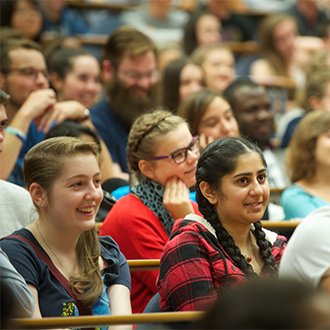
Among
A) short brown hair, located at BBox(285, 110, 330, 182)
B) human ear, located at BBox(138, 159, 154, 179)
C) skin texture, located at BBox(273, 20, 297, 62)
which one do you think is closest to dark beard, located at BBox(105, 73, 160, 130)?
short brown hair, located at BBox(285, 110, 330, 182)

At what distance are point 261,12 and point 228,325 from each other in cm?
625

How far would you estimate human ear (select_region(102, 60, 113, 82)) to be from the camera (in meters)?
3.85

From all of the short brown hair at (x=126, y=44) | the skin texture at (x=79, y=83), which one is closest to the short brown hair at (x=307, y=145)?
the short brown hair at (x=126, y=44)

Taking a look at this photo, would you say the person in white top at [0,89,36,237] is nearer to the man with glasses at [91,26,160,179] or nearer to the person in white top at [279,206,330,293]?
the person in white top at [279,206,330,293]

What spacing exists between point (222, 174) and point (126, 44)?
1976mm

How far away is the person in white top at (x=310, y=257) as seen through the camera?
5.16ft

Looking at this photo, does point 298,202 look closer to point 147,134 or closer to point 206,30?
point 147,134

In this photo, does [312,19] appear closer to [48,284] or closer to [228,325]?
[48,284]

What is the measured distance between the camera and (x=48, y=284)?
6.04ft

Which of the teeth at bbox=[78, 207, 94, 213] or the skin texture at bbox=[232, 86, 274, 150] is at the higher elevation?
the skin texture at bbox=[232, 86, 274, 150]

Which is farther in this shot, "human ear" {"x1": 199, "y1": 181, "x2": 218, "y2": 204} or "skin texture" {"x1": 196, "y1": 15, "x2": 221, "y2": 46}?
"skin texture" {"x1": 196, "y1": 15, "x2": 221, "y2": 46}

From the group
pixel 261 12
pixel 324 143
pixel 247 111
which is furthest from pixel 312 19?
pixel 324 143

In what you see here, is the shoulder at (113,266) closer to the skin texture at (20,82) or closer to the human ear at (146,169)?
the human ear at (146,169)

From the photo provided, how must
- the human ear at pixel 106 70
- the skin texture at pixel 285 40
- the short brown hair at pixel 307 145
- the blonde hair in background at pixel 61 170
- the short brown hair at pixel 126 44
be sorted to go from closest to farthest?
the blonde hair in background at pixel 61 170, the short brown hair at pixel 307 145, the short brown hair at pixel 126 44, the human ear at pixel 106 70, the skin texture at pixel 285 40
